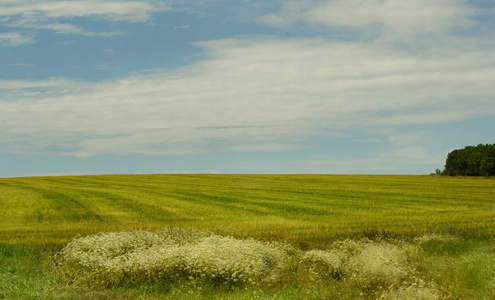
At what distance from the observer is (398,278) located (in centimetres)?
1045

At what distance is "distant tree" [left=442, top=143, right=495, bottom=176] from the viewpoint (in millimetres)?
84750

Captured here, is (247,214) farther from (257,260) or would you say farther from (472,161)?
(472,161)

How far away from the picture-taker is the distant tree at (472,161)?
84750 mm

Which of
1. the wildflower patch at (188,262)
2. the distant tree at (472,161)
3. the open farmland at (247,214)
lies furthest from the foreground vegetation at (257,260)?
the distant tree at (472,161)

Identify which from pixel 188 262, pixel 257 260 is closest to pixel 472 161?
pixel 257 260

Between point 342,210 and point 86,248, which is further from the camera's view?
point 342,210

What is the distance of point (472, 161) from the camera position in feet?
298

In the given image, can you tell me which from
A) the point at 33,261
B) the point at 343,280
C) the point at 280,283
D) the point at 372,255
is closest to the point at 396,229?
the point at 372,255

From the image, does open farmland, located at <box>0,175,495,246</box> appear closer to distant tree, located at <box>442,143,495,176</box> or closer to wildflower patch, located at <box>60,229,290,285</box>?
wildflower patch, located at <box>60,229,290,285</box>

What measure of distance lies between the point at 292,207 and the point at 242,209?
119 inches

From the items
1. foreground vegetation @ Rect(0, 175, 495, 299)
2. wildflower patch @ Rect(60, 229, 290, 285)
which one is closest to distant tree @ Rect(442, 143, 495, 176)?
foreground vegetation @ Rect(0, 175, 495, 299)

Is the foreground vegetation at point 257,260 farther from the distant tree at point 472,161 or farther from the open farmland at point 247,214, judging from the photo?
the distant tree at point 472,161

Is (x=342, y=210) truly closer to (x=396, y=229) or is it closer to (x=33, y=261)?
(x=396, y=229)

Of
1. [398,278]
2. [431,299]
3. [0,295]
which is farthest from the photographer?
[398,278]
